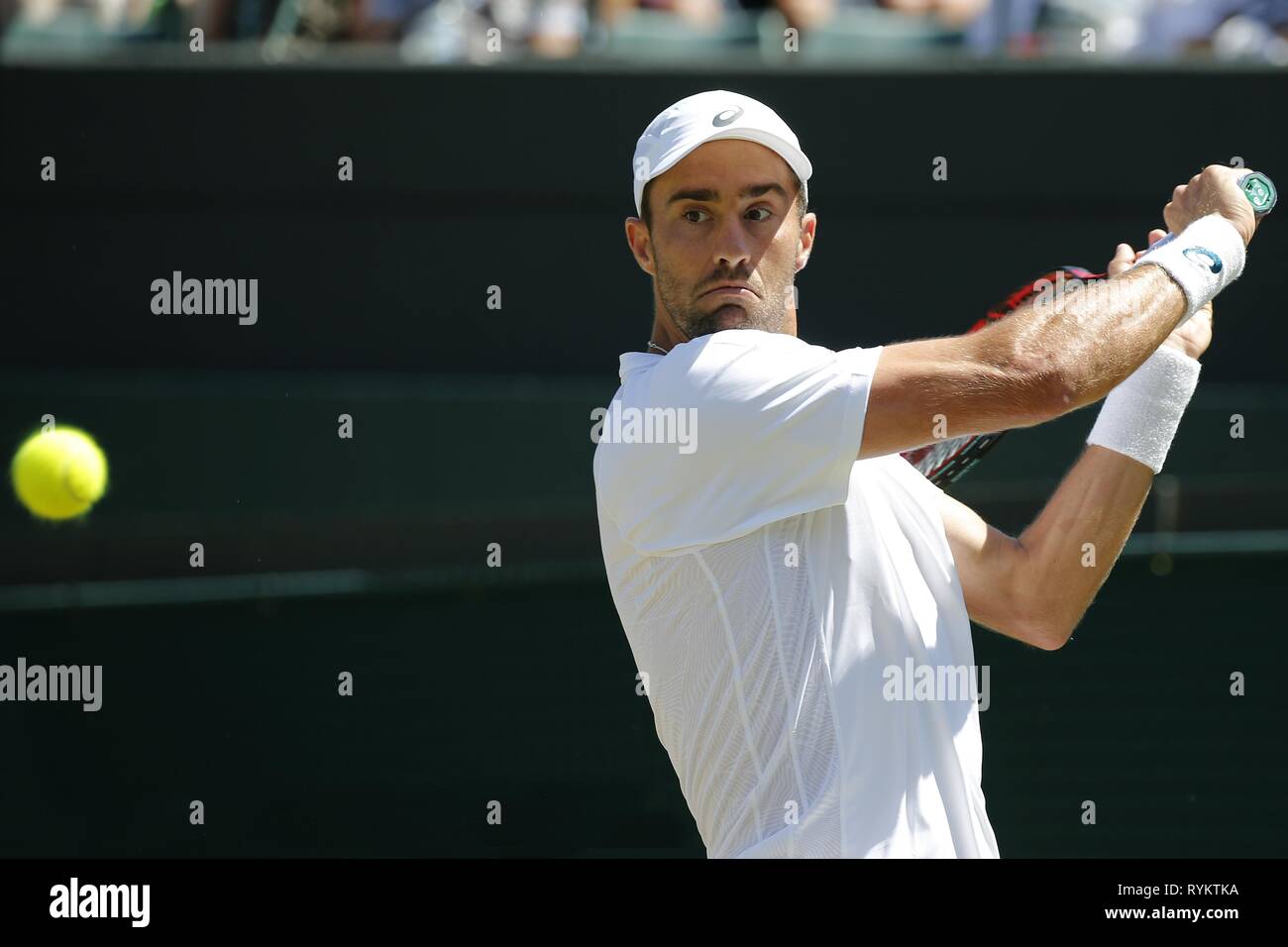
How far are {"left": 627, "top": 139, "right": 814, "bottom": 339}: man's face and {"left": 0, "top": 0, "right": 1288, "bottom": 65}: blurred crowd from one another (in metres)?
4.42

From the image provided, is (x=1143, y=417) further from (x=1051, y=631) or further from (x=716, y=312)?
(x=716, y=312)

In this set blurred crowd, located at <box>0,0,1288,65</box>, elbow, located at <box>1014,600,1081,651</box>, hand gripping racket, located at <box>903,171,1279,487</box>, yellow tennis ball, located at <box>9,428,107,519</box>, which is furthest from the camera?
blurred crowd, located at <box>0,0,1288,65</box>

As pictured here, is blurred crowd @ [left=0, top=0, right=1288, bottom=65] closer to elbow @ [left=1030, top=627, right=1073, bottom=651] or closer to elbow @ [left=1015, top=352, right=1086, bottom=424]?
elbow @ [left=1030, top=627, right=1073, bottom=651]

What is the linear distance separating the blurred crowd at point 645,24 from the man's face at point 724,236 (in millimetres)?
4422

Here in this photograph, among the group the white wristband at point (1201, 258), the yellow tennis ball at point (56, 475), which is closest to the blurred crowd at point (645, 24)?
the yellow tennis ball at point (56, 475)

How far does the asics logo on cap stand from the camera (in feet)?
7.02

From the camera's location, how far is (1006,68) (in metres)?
6.31

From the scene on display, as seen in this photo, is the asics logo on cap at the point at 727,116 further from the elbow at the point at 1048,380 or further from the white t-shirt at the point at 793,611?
the elbow at the point at 1048,380

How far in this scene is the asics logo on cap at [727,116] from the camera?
7.02 feet

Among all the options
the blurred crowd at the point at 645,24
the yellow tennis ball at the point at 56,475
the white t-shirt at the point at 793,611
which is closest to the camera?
the white t-shirt at the point at 793,611

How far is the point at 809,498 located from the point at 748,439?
0.10m

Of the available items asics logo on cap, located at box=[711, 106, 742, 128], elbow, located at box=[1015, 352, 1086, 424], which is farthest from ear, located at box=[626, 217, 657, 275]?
elbow, located at box=[1015, 352, 1086, 424]
